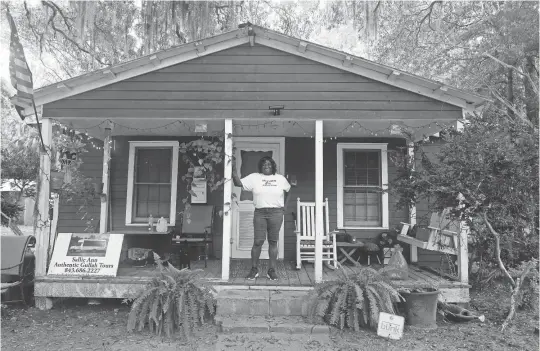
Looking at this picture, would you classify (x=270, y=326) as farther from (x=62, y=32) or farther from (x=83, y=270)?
(x=62, y=32)

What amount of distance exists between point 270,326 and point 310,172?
3486mm

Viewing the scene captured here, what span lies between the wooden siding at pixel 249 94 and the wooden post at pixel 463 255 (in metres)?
1.56

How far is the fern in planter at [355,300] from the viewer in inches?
168

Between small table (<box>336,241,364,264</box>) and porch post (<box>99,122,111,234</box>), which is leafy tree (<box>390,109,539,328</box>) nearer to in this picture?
small table (<box>336,241,364,264</box>)

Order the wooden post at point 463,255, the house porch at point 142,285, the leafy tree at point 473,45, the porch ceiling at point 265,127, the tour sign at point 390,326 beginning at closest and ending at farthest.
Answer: the tour sign at point 390,326 → the house porch at point 142,285 → the wooden post at point 463,255 → the porch ceiling at point 265,127 → the leafy tree at point 473,45

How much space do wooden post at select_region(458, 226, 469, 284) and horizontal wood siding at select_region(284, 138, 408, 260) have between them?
172cm

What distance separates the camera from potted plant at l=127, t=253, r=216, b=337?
4262mm

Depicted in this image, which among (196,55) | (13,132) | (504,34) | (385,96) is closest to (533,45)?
(504,34)

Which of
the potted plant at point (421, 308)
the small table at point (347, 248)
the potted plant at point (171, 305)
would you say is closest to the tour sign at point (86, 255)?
Answer: the potted plant at point (171, 305)

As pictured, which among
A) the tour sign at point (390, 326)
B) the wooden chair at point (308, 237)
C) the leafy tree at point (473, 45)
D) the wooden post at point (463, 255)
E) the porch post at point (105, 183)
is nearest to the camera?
the tour sign at point (390, 326)

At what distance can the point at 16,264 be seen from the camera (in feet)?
17.8

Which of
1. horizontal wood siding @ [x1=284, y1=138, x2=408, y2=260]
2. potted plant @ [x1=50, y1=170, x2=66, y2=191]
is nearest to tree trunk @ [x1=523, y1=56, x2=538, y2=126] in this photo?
horizontal wood siding @ [x1=284, y1=138, x2=408, y2=260]

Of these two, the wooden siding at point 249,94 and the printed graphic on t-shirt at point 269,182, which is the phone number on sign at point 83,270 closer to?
the wooden siding at point 249,94

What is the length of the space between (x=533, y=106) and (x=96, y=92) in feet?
36.1
